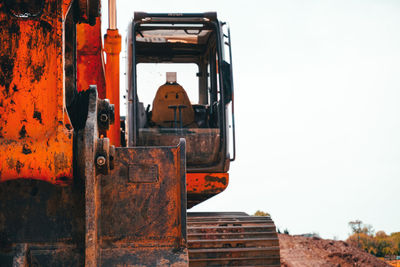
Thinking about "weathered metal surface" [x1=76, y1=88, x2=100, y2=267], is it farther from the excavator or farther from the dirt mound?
the dirt mound

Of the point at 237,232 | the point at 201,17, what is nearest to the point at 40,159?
the point at 237,232

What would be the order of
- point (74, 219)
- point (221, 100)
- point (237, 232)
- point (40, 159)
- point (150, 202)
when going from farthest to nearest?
1. point (221, 100)
2. point (237, 232)
3. point (150, 202)
4. point (74, 219)
5. point (40, 159)

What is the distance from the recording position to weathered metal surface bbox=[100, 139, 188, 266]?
289 cm

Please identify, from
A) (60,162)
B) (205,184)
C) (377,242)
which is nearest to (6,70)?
(60,162)

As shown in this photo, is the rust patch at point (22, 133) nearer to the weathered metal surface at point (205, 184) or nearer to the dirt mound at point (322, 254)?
the weathered metal surface at point (205, 184)

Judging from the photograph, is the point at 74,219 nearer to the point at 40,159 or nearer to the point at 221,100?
the point at 40,159

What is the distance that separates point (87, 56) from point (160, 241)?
218cm

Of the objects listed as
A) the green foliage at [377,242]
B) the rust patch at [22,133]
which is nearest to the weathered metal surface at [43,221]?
the rust patch at [22,133]

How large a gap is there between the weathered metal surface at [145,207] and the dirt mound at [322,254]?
6.78m

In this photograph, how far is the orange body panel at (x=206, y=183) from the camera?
20.7ft

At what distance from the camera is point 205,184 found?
6.34 metres

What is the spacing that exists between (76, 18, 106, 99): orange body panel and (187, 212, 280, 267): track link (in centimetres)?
193

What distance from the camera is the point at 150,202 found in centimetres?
298

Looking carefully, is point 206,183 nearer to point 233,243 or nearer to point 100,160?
→ point 233,243
